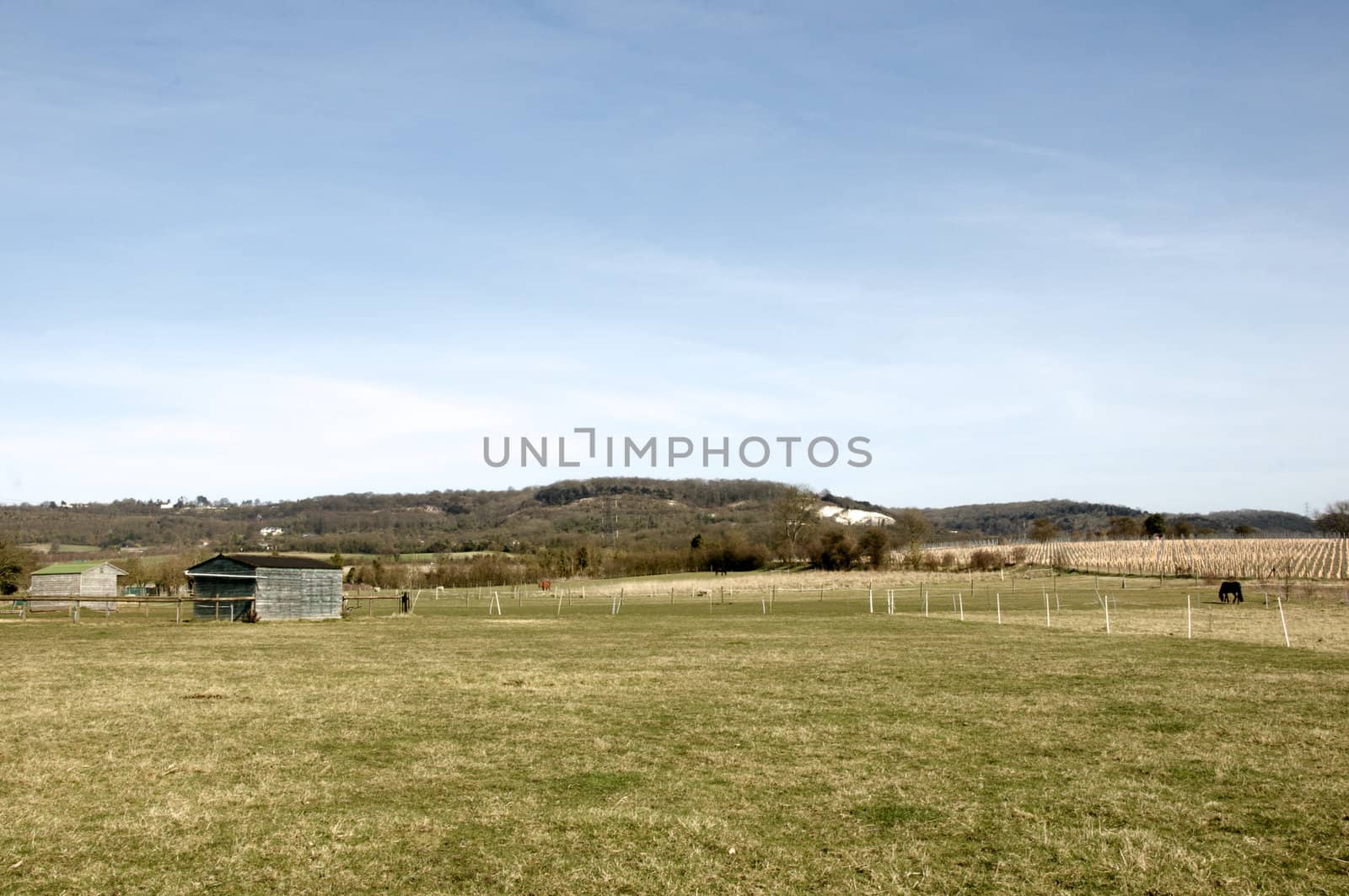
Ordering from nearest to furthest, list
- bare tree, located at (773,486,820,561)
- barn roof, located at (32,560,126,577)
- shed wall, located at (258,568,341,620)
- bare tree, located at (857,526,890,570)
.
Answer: shed wall, located at (258,568,341,620), barn roof, located at (32,560,126,577), bare tree, located at (857,526,890,570), bare tree, located at (773,486,820,561)

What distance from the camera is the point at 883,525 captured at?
115m

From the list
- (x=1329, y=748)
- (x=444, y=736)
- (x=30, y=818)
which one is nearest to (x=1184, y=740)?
(x=1329, y=748)

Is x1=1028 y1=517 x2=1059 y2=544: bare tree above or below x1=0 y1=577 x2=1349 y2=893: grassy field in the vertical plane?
above

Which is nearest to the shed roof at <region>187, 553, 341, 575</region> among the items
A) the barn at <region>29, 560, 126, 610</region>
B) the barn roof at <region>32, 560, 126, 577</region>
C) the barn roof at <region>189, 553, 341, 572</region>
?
the barn roof at <region>189, 553, 341, 572</region>

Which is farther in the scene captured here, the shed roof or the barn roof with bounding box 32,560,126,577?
the barn roof with bounding box 32,560,126,577

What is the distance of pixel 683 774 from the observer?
12.8 metres

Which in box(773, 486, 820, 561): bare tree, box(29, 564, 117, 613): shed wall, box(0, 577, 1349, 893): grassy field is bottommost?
box(29, 564, 117, 613): shed wall

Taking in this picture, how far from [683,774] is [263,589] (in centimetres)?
4426

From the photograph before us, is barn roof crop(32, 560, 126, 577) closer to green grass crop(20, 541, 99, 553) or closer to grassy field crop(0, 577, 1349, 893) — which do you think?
grassy field crop(0, 577, 1349, 893)

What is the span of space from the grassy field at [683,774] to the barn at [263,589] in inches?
1005

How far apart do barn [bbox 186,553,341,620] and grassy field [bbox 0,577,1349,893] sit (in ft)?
83.7

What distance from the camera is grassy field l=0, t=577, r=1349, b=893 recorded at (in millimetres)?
9000

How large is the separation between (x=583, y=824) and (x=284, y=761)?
515 centimetres

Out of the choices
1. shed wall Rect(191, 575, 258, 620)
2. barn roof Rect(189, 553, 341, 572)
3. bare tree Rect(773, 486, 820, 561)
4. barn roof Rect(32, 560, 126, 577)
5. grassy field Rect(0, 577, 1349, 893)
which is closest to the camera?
grassy field Rect(0, 577, 1349, 893)
